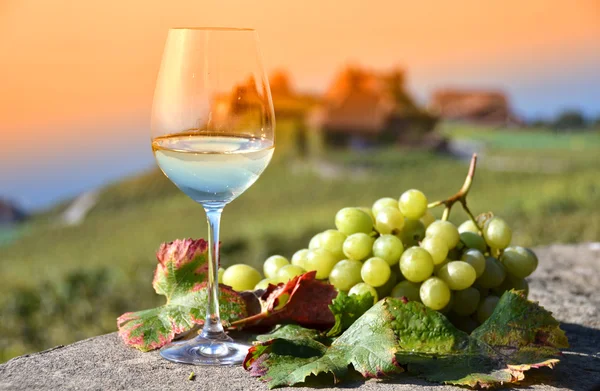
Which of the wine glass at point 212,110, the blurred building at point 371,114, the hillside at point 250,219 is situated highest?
the wine glass at point 212,110

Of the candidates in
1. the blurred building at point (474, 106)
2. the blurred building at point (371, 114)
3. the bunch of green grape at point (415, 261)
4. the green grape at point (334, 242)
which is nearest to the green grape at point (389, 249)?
the bunch of green grape at point (415, 261)

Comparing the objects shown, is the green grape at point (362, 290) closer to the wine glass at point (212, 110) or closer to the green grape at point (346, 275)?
the green grape at point (346, 275)

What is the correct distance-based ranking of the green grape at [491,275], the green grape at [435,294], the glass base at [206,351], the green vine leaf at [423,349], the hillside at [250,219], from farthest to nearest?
the hillside at [250,219] < the green grape at [491,275] < the green grape at [435,294] < the glass base at [206,351] < the green vine leaf at [423,349]

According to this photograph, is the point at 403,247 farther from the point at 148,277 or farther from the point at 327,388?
the point at 148,277

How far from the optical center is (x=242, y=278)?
1842mm

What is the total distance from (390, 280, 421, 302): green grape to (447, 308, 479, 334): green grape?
0.13 metres

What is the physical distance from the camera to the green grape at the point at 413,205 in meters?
1.75

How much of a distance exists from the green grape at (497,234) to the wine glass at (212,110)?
620 millimetres

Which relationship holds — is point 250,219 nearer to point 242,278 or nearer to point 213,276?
point 242,278

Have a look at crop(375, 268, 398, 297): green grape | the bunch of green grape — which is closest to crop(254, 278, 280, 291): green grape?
the bunch of green grape

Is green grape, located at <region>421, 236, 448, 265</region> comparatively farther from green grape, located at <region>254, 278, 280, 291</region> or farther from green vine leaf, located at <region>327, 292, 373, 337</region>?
green grape, located at <region>254, 278, 280, 291</region>

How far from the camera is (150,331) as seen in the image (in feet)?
5.30

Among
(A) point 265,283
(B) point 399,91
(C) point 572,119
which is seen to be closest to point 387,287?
(A) point 265,283

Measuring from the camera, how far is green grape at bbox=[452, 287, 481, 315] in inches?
66.5
